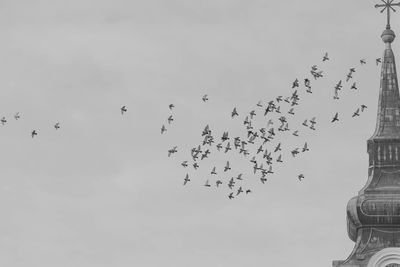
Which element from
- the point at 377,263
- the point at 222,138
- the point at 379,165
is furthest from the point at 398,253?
the point at 222,138

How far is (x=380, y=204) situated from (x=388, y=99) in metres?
7.14

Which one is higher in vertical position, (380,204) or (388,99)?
(388,99)

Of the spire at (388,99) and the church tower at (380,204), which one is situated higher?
the spire at (388,99)

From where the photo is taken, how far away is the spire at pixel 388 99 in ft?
215

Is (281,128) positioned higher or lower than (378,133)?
lower

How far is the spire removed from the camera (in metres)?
65.6

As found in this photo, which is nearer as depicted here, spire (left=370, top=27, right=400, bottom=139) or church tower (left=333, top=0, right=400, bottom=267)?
church tower (left=333, top=0, right=400, bottom=267)

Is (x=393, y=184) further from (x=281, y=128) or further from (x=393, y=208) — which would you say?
(x=281, y=128)

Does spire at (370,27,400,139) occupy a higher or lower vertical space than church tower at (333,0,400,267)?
higher

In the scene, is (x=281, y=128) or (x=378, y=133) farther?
(x=378, y=133)

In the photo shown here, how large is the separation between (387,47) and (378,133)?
19.1ft

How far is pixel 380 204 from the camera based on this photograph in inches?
2442

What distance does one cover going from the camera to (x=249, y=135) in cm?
4769

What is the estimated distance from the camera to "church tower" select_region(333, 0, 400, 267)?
61.1 m
